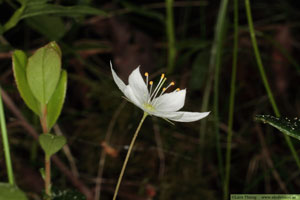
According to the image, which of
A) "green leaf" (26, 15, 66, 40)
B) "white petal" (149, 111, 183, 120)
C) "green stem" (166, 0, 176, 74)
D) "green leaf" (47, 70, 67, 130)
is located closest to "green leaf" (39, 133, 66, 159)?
"green leaf" (47, 70, 67, 130)

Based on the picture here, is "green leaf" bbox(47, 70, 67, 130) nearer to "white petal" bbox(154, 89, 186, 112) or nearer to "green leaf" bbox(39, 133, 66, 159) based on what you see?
"green leaf" bbox(39, 133, 66, 159)

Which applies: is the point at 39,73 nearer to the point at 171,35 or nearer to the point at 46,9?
the point at 46,9

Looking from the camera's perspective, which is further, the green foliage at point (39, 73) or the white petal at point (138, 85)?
the white petal at point (138, 85)

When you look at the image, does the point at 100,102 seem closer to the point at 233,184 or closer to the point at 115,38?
the point at 115,38

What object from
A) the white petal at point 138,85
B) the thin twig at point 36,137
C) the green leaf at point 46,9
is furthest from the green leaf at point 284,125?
the thin twig at point 36,137

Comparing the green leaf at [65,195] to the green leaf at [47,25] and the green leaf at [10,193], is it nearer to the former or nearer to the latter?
the green leaf at [10,193]

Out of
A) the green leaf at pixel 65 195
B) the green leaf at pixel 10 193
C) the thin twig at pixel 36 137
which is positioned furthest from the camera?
the thin twig at pixel 36 137
